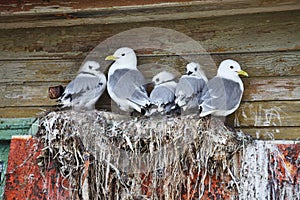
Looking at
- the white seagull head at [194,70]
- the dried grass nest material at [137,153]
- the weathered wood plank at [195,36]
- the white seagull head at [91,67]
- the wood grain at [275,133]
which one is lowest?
the dried grass nest material at [137,153]

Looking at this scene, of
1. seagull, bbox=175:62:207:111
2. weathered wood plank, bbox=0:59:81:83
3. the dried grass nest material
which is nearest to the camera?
the dried grass nest material

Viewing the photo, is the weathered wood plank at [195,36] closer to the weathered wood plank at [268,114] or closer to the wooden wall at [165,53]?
the wooden wall at [165,53]

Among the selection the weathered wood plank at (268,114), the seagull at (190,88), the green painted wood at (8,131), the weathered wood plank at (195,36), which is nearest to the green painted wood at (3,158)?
the green painted wood at (8,131)

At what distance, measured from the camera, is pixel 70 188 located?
2.70 m

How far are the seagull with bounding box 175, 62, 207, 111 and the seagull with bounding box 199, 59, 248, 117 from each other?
0.04 m

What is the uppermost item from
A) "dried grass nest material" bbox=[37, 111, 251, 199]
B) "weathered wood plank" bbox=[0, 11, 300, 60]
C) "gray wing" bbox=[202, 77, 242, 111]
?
"weathered wood plank" bbox=[0, 11, 300, 60]

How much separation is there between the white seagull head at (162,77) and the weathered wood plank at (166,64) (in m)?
0.06

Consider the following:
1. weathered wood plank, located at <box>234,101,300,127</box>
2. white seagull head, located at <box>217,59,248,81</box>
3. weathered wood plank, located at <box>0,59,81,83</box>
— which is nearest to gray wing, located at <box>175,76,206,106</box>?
Result: white seagull head, located at <box>217,59,248,81</box>

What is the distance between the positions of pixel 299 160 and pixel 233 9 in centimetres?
79

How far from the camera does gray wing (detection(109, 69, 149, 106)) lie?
283cm

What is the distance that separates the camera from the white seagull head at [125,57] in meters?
2.99

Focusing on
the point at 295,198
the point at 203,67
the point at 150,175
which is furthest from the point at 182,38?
the point at 295,198

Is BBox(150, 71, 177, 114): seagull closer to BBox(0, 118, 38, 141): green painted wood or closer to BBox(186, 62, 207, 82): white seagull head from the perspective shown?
BBox(186, 62, 207, 82): white seagull head

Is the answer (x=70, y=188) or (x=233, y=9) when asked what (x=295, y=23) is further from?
(x=70, y=188)
